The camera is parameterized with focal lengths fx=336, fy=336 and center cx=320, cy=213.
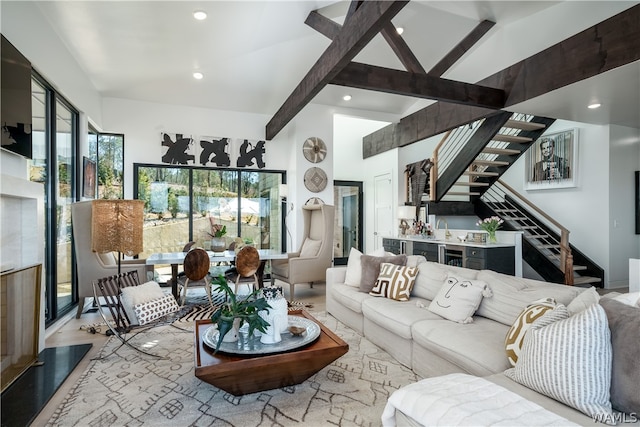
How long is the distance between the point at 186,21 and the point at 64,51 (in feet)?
4.93

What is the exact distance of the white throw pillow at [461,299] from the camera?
8.33ft

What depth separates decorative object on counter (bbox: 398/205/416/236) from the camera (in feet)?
21.2

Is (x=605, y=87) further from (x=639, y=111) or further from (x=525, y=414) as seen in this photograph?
(x=525, y=414)

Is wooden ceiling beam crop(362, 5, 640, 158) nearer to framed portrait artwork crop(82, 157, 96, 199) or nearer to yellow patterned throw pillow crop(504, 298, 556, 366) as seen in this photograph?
yellow patterned throw pillow crop(504, 298, 556, 366)

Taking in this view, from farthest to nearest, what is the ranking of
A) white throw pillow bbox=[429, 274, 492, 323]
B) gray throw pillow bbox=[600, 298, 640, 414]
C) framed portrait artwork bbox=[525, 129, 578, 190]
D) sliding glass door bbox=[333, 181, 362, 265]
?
sliding glass door bbox=[333, 181, 362, 265], framed portrait artwork bbox=[525, 129, 578, 190], white throw pillow bbox=[429, 274, 492, 323], gray throw pillow bbox=[600, 298, 640, 414]

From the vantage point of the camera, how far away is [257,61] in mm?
5035

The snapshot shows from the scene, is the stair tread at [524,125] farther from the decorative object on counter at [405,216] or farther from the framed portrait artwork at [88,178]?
the framed portrait artwork at [88,178]

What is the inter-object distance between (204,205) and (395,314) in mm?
4641

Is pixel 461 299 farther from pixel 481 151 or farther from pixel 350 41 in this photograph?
pixel 481 151

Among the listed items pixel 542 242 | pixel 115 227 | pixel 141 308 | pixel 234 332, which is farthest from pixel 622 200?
pixel 115 227

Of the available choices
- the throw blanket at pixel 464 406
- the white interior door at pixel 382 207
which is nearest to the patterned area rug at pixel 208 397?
the throw blanket at pixel 464 406

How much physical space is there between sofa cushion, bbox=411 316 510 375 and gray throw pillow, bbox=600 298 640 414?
0.55 meters

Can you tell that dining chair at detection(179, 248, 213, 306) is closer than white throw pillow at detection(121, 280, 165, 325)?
No

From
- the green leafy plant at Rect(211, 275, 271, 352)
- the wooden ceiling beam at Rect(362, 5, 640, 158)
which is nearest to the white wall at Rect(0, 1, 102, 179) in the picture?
the green leafy plant at Rect(211, 275, 271, 352)
